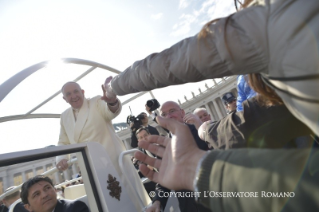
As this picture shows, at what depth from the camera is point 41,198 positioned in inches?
80.5

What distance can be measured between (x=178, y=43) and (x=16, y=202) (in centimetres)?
248

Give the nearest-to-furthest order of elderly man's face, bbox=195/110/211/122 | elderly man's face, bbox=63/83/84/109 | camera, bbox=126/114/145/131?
elderly man's face, bbox=63/83/84/109 → camera, bbox=126/114/145/131 → elderly man's face, bbox=195/110/211/122

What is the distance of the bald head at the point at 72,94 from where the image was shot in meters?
3.40

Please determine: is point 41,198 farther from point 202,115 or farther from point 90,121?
point 202,115

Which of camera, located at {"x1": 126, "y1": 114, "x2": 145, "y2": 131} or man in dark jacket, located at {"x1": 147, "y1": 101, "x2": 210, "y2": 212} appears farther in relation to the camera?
camera, located at {"x1": 126, "y1": 114, "x2": 145, "y2": 131}

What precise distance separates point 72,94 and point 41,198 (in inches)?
71.3

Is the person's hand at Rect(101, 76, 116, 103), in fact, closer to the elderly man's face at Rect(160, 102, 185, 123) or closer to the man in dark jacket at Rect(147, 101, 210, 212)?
the man in dark jacket at Rect(147, 101, 210, 212)

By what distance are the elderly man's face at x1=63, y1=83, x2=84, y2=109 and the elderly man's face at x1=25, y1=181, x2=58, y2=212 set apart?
158 cm

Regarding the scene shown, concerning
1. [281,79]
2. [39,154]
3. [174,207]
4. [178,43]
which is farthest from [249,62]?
[174,207]

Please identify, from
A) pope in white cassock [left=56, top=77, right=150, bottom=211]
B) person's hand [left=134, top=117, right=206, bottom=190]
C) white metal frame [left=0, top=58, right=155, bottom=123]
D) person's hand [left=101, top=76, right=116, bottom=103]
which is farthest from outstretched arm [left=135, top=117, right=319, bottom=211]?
white metal frame [left=0, top=58, right=155, bottom=123]

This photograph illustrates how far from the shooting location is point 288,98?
857 millimetres

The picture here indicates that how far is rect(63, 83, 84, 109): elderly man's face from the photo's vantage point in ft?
11.1

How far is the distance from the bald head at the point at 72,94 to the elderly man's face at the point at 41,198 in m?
1.58

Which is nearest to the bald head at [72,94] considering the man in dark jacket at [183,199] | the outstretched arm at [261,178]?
the man in dark jacket at [183,199]
